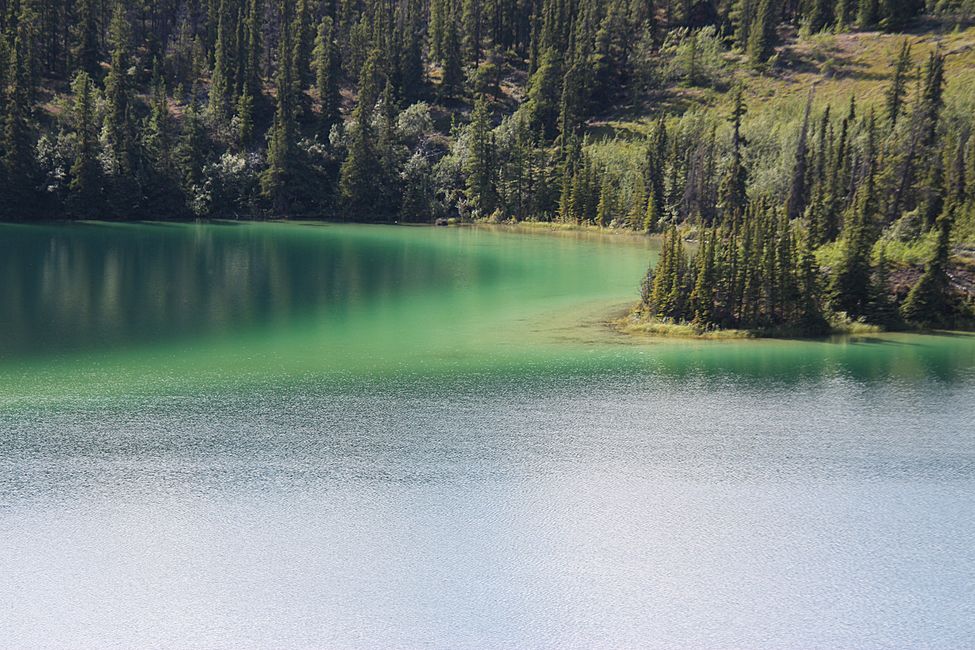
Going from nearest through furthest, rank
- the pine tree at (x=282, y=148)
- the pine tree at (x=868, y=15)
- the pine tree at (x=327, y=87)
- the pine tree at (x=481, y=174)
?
the pine tree at (x=282, y=148) → the pine tree at (x=481, y=174) → the pine tree at (x=327, y=87) → the pine tree at (x=868, y=15)

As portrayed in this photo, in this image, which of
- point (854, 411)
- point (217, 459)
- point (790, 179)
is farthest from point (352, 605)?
point (790, 179)

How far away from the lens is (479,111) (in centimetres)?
11744

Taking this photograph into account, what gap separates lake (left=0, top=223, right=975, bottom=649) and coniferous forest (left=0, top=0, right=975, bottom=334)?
32.9 m

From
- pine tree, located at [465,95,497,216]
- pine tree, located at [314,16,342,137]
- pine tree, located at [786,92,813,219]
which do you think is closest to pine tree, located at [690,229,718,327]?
pine tree, located at [786,92,813,219]

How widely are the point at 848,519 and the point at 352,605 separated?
1277cm

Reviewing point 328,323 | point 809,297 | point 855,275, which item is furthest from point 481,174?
point 809,297

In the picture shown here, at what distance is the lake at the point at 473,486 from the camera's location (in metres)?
18.4

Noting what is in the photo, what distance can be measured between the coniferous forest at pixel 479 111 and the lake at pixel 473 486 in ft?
108

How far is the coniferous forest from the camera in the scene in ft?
310

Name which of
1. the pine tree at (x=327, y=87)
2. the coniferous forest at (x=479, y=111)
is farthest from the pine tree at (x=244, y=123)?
the pine tree at (x=327, y=87)

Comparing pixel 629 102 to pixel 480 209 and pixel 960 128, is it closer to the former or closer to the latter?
pixel 480 209

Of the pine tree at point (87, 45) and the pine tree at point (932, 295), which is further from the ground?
the pine tree at point (87, 45)

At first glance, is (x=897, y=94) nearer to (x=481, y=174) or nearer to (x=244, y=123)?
(x=481, y=174)

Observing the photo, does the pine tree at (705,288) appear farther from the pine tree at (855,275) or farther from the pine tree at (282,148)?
the pine tree at (282,148)
